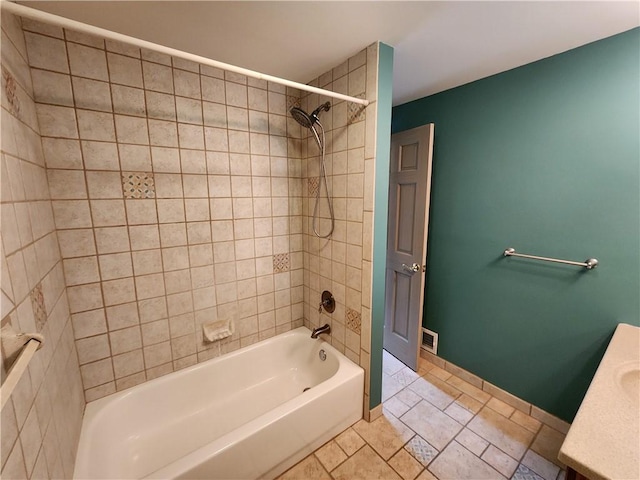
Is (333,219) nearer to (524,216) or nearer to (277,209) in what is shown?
(277,209)

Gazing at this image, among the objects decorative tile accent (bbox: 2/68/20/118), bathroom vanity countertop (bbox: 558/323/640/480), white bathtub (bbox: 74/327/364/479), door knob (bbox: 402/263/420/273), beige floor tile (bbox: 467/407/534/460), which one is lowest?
beige floor tile (bbox: 467/407/534/460)

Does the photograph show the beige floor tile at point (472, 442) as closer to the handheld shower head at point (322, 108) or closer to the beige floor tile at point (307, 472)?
the beige floor tile at point (307, 472)

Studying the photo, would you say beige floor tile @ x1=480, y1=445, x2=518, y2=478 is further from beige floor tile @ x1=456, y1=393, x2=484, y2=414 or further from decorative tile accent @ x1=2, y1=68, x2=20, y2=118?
decorative tile accent @ x1=2, y1=68, x2=20, y2=118

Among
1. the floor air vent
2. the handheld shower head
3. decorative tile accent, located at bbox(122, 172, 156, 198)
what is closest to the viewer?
decorative tile accent, located at bbox(122, 172, 156, 198)

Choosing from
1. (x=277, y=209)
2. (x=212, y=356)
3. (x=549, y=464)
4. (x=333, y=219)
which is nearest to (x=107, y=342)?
(x=212, y=356)

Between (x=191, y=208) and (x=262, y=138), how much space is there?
659mm

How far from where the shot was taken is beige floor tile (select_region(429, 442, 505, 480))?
4.53 ft

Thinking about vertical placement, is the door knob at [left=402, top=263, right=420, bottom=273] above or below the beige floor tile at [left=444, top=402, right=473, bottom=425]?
above

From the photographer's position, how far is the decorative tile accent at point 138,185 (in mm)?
1421

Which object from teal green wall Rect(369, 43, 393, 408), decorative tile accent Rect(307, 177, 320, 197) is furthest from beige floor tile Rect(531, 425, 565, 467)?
decorative tile accent Rect(307, 177, 320, 197)

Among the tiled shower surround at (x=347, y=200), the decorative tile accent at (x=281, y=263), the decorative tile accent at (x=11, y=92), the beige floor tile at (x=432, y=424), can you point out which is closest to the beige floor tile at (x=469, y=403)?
the beige floor tile at (x=432, y=424)

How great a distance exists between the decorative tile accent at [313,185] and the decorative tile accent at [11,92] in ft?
4.61

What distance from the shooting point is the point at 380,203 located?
1.51 meters

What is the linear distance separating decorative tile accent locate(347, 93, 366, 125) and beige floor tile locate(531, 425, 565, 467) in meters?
2.10
